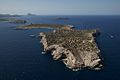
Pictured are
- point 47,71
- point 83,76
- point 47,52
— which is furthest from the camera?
point 47,52

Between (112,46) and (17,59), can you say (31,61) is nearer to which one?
(17,59)

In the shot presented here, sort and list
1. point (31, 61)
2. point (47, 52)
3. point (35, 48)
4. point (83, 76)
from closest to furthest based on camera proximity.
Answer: point (83, 76) → point (31, 61) → point (47, 52) → point (35, 48)

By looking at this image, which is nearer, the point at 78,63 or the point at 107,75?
the point at 107,75

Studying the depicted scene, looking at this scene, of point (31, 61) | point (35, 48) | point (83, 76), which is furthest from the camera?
point (35, 48)

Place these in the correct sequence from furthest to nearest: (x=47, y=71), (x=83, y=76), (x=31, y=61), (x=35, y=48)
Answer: (x=35, y=48), (x=31, y=61), (x=47, y=71), (x=83, y=76)

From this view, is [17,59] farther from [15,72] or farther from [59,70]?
[59,70]

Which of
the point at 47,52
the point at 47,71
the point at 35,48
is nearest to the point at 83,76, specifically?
the point at 47,71

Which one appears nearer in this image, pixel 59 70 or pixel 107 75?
pixel 107 75

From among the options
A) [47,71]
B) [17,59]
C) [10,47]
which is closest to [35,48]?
[10,47]
